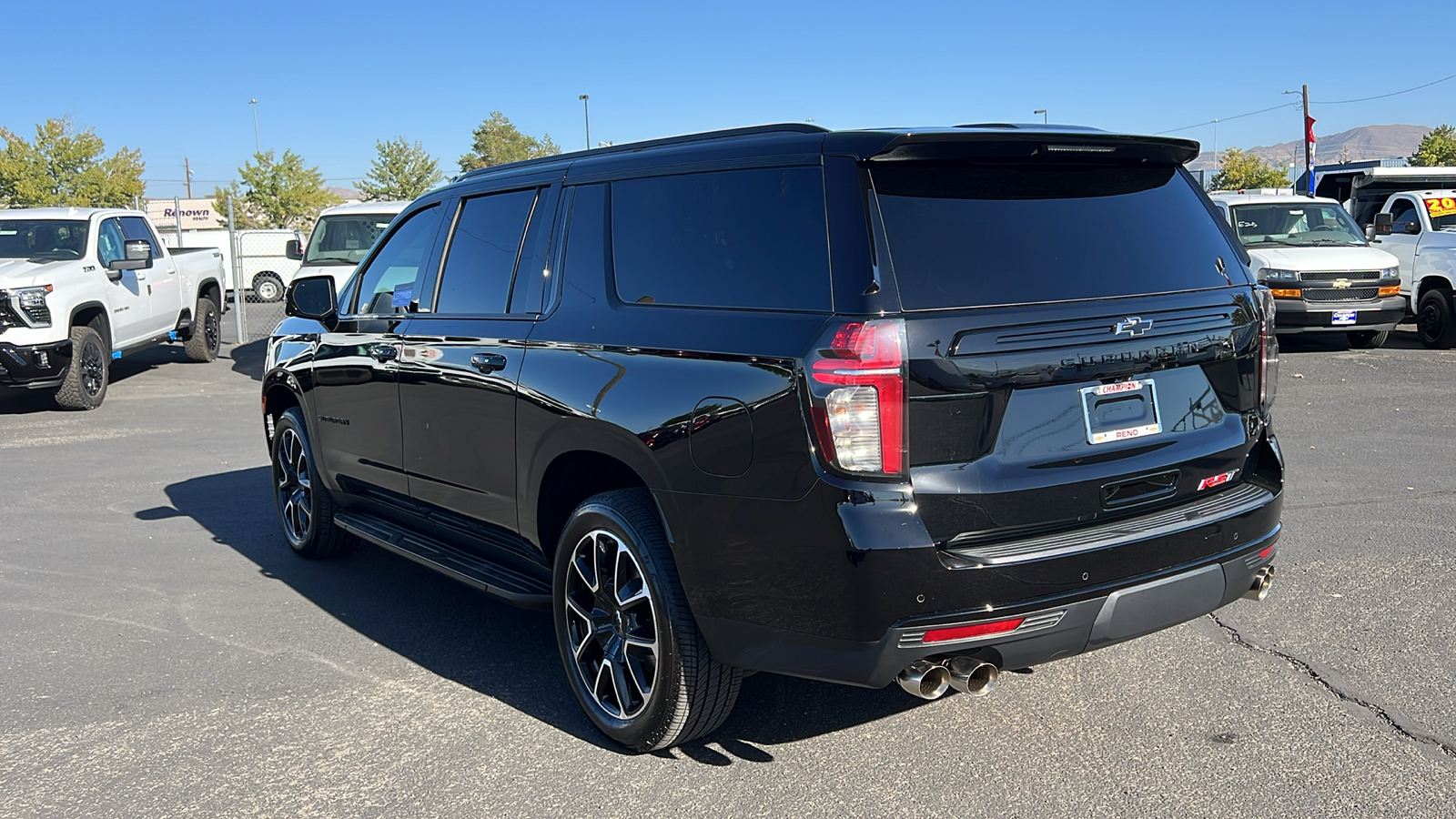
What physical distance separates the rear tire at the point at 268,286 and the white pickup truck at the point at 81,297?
16.7 meters

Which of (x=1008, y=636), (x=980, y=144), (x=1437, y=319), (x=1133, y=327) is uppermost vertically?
(x=980, y=144)

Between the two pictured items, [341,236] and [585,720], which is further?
[341,236]

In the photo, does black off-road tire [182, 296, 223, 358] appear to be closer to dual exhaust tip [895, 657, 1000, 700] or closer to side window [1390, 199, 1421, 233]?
dual exhaust tip [895, 657, 1000, 700]

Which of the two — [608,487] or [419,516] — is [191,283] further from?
[608,487]

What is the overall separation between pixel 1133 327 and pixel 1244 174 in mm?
74714

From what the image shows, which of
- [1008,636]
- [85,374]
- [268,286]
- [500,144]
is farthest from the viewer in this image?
[500,144]

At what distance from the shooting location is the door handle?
170 inches

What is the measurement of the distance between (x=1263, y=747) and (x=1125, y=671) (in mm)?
708

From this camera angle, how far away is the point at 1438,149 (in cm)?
5088

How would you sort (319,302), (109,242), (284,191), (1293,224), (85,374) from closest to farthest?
(319,302) < (85,374) < (109,242) < (1293,224) < (284,191)

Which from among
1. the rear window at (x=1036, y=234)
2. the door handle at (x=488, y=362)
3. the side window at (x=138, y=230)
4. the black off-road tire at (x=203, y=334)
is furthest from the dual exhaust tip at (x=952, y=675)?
the black off-road tire at (x=203, y=334)

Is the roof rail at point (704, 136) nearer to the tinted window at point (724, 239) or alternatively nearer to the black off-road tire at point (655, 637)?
the tinted window at point (724, 239)

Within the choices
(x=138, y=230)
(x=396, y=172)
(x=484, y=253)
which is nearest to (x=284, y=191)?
(x=396, y=172)

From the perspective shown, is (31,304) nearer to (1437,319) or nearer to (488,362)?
(488,362)
